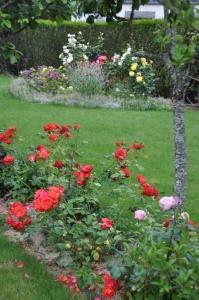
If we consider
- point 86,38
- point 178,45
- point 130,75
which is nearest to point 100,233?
point 178,45

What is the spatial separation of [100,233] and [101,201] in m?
1.70

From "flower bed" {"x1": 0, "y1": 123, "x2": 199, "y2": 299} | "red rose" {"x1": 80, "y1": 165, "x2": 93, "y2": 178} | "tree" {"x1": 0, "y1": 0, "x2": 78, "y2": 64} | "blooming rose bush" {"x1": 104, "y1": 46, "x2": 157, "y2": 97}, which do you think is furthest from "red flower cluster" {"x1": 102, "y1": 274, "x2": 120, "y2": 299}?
"blooming rose bush" {"x1": 104, "y1": 46, "x2": 157, "y2": 97}

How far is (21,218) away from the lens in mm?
3580

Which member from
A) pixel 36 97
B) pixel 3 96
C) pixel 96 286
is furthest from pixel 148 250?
pixel 3 96

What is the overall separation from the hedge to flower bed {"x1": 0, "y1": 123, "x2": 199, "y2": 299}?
8.64 metres

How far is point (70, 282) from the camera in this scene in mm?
3553

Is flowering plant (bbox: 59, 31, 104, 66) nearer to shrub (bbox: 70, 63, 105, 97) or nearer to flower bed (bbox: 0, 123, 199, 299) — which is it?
shrub (bbox: 70, 63, 105, 97)

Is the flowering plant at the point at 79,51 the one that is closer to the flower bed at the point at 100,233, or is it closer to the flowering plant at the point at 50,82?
the flowering plant at the point at 50,82

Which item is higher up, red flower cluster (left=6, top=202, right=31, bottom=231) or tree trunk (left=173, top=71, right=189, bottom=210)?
tree trunk (left=173, top=71, right=189, bottom=210)

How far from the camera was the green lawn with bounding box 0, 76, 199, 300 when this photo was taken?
6.35 m

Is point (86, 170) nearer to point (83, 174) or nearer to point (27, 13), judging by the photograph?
point (83, 174)

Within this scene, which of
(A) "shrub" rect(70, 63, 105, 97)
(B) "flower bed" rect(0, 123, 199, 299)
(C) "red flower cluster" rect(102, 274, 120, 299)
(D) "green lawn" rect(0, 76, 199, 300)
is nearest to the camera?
(B) "flower bed" rect(0, 123, 199, 299)

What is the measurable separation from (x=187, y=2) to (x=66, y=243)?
70.4 inches

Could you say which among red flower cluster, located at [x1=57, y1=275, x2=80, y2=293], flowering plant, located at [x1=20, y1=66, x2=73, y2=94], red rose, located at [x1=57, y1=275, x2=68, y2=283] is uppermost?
red rose, located at [x1=57, y1=275, x2=68, y2=283]
